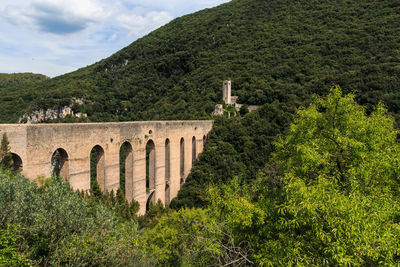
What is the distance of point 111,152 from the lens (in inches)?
610

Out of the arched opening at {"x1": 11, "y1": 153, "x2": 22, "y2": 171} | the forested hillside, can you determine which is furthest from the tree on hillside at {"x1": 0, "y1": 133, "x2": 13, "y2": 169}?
the forested hillside

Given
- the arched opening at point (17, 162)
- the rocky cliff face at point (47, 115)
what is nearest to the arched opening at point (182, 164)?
the arched opening at point (17, 162)

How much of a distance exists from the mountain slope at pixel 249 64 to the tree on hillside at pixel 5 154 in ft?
88.7

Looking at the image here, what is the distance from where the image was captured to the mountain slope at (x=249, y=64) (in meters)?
35.7

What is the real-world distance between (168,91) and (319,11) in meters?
36.5

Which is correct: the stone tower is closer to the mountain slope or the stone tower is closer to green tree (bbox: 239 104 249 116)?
the mountain slope

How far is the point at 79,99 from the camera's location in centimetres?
4369

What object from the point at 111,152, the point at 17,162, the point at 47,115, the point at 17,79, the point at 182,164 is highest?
the point at 17,79

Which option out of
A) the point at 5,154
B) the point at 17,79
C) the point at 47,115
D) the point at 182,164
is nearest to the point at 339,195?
the point at 5,154

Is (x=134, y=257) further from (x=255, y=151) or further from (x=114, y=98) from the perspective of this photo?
(x=114, y=98)

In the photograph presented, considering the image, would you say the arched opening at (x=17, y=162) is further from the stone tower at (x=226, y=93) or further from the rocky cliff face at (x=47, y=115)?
the stone tower at (x=226, y=93)

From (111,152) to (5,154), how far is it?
593 cm

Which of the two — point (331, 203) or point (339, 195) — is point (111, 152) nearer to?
point (339, 195)

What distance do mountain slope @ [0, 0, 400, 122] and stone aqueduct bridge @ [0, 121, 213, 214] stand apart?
13.5m
